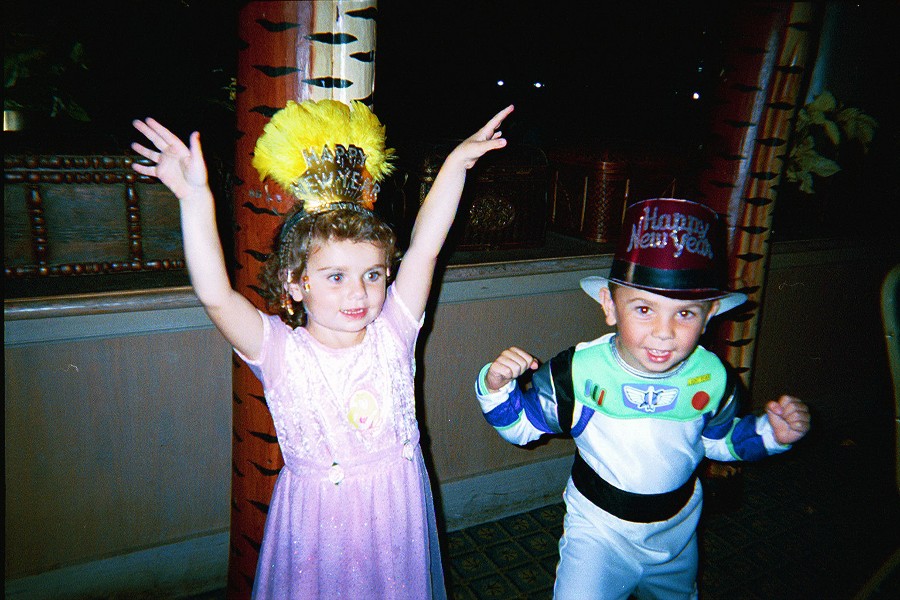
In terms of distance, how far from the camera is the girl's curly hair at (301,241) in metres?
1.51

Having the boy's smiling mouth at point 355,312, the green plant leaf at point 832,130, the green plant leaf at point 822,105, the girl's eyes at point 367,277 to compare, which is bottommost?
the boy's smiling mouth at point 355,312

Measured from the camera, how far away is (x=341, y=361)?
5.41 ft

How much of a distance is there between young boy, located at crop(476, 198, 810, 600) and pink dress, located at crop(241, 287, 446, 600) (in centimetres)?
34

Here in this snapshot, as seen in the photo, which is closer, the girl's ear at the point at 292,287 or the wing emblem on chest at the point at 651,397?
the girl's ear at the point at 292,287

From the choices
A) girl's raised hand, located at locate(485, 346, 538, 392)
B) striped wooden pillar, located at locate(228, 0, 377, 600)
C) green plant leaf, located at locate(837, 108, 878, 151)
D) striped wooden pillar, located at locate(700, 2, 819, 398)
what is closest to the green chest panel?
girl's raised hand, located at locate(485, 346, 538, 392)

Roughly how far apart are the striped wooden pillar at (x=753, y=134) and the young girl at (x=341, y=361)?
1.22m

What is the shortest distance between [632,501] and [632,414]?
263 millimetres

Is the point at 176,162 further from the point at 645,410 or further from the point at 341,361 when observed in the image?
the point at 645,410

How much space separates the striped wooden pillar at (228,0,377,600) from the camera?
1476 millimetres

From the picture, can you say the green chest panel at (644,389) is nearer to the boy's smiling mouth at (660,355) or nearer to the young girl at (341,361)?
the boy's smiling mouth at (660,355)

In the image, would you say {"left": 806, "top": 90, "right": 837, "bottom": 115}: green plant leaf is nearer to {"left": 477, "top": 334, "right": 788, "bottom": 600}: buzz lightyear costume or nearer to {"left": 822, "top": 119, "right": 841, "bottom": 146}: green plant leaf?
{"left": 822, "top": 119, "right": 841, "bottom": 146}: green plant leaf

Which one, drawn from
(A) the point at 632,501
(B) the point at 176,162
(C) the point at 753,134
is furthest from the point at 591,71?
(B) the point at 176,162

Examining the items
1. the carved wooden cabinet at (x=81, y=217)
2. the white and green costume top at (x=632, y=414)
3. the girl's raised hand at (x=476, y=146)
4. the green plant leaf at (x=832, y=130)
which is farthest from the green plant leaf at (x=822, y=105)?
the carved wooden cabinet at (x=81, y=217)

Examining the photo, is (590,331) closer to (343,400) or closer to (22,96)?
(343,400)
